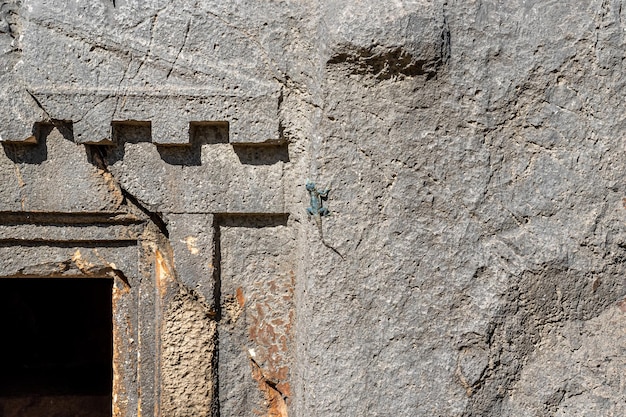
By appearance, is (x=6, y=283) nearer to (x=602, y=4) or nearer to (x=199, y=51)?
(x=199, y=51)

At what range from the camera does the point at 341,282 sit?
1682mm

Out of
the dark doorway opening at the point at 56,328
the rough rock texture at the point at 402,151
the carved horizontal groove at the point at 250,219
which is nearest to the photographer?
the rough rock texture at the point at 402,151

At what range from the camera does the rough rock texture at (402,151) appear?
5.40 feet

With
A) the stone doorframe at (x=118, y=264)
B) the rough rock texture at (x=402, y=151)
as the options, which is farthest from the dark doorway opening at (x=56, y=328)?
the rough rock texture at (x=402, y=151)

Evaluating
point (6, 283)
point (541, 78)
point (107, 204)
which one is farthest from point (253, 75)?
point (6, 283)

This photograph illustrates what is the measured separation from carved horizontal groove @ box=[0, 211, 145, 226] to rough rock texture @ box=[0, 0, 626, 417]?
22 centimetres

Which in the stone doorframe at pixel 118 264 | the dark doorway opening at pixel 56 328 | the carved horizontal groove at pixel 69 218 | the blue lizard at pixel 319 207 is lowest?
the dark doorway opening at pixel 56 328

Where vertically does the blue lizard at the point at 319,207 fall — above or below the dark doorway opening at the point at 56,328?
above

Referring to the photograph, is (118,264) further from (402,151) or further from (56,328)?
(56,328)

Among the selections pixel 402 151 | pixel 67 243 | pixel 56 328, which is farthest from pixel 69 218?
pixel 56 328

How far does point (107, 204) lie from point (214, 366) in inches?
20.5

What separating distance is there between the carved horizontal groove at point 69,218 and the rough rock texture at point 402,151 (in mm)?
219

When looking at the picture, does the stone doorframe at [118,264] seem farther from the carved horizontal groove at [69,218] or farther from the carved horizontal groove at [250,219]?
the carved horizontal groove at [250,219]

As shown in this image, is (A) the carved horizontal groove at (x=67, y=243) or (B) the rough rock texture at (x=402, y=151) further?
(A) the carved horizontal groove at (x=67, y=243)
